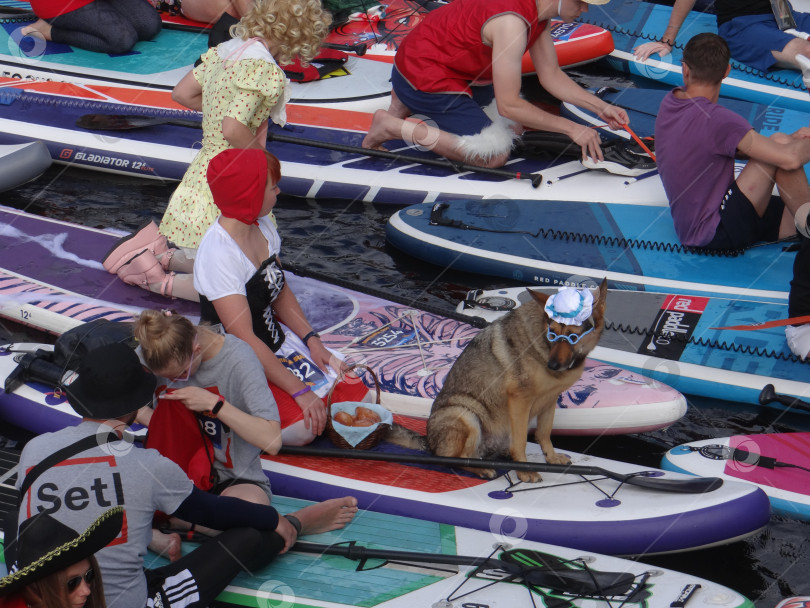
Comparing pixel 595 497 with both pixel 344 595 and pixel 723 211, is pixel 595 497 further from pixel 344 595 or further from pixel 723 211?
pixel 723 211

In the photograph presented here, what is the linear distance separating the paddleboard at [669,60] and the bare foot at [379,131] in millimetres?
3249

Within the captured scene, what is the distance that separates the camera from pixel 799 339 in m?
5.16

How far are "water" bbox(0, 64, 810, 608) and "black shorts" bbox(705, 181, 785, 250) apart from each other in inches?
43.8

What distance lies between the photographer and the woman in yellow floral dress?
4.82 m

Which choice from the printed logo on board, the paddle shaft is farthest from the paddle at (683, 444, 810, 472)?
the paddle shaft

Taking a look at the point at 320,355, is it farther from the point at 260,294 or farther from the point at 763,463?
the point at 763,463

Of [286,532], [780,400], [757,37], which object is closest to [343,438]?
[286,532]

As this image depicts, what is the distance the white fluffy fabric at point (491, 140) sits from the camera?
708 centimetres

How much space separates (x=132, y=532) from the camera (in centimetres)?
315

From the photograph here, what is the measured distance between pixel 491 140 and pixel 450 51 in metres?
0.70

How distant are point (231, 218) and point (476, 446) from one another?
1.45 metres

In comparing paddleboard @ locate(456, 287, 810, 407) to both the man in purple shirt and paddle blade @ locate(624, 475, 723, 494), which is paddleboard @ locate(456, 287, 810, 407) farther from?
paddle blade @ locate(624, 475, 723, 494)

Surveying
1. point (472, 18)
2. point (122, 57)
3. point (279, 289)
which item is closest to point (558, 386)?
point (279, 289)

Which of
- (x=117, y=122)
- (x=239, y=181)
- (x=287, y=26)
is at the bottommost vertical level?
(x=117, y=122)
